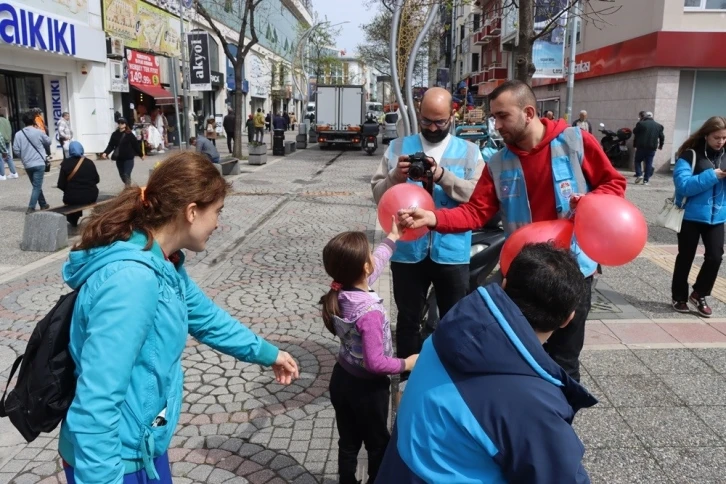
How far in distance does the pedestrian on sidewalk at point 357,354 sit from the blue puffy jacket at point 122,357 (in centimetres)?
93

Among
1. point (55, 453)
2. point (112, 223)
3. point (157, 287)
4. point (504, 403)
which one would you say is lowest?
point (55, 453)

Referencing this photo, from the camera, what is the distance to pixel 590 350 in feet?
15.7

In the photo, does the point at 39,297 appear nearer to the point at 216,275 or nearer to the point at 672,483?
the point at 216,275

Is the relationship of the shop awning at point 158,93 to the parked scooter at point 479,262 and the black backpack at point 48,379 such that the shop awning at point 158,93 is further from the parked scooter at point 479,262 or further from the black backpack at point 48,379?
the black backpack at point 48,379

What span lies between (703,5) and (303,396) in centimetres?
1895

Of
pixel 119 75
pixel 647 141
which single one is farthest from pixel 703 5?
pixel 119 75

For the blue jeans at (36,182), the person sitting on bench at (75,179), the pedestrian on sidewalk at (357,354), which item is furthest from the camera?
the blue jeans at (36,182)

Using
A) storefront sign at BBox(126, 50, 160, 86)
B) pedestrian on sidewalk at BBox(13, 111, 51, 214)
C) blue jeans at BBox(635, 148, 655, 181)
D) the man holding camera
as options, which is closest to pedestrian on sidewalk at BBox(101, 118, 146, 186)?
pedestrian on sidewalk at BBox(13, 111, 51, 214)

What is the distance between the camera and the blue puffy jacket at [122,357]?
159cm

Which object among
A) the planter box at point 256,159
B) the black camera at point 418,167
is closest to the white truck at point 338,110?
the planter box at point 256,159

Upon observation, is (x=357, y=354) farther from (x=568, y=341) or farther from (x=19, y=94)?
(x=19, y=94)

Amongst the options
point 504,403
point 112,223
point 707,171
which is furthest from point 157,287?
point 707,171

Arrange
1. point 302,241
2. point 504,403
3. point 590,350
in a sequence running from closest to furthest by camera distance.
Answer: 1. point 504,403
2. point 590,350
3. point 302,241

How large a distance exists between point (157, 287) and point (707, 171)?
5.11 meters
